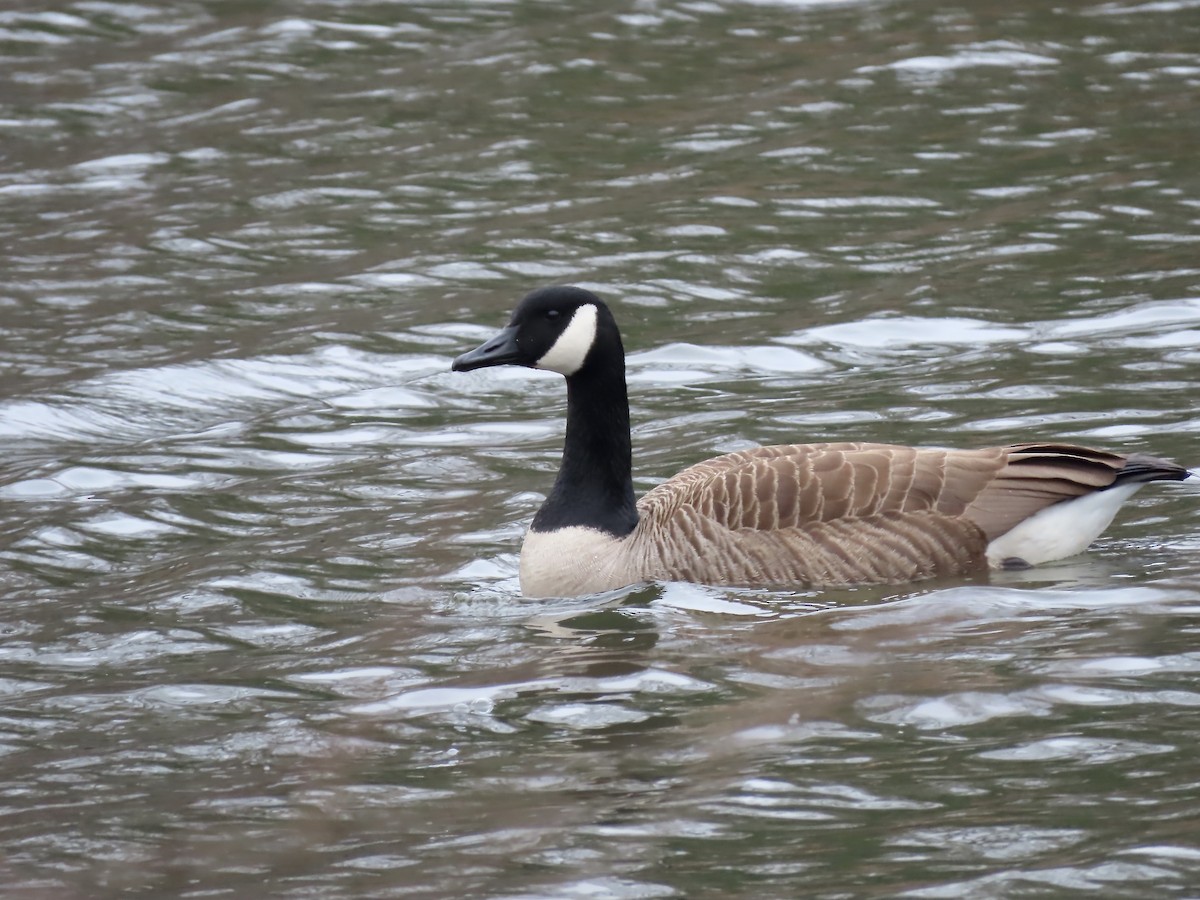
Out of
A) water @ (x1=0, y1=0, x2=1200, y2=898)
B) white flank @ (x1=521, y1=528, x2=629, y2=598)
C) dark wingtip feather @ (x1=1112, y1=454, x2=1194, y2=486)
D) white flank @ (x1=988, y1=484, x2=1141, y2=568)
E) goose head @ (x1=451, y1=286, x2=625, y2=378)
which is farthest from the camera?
goose head @ (x1=451, y1=286, x2=625, y2=378)

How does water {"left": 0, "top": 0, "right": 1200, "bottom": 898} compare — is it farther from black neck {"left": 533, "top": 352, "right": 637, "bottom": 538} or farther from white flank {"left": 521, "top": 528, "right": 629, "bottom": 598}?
black neck {"left": 533, "top": 352, "right": 637, "bottom": 538}

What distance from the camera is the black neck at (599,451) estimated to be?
8.92 m

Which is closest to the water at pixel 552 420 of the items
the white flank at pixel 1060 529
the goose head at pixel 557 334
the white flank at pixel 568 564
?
the white flank at pixel 568 564

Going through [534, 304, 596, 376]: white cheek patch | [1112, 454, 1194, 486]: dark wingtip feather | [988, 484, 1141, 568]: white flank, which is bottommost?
[988, 484, 1141, 568]: white flank

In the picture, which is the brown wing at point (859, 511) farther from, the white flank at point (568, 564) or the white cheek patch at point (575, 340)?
the white cheek patch at point (575, 340)

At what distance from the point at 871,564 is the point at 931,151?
8.22 m

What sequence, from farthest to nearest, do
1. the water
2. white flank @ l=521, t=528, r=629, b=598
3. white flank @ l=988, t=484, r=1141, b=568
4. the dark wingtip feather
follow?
white flank @ l=521, t=528, r=629, b=598 < white flank @ l=988, t=484, r=1141, b=568 < the dark wingtip feather < the water

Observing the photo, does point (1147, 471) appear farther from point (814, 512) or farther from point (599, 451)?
point (599, 451)

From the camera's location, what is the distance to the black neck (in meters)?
8.92

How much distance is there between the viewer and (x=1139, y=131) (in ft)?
51.7

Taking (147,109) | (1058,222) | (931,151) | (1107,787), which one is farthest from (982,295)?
(147,109)

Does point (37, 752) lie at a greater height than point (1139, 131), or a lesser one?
lesser

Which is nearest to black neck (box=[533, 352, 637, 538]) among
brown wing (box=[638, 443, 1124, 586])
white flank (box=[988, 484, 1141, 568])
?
brown wing (box=[638, 443, 1124, 586])

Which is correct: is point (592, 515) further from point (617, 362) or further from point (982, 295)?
point (982, 295)
